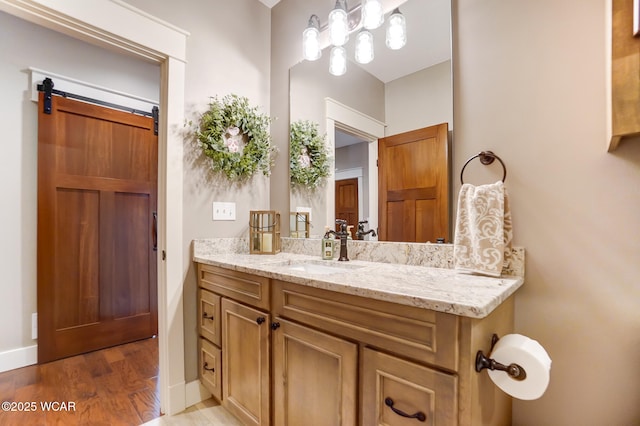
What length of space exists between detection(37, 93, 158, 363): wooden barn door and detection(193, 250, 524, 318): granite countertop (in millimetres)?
1791

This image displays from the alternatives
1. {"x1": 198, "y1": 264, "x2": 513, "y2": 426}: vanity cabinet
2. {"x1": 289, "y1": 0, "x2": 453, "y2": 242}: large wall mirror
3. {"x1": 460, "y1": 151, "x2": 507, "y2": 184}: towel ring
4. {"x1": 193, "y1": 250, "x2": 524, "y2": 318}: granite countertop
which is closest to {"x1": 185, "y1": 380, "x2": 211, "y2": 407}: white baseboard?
{"x1": 198, "y1": 264, "x2": 513, "y2": 426}: vanity cabinet

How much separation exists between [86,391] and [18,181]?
1.64m

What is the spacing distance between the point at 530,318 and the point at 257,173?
179 centimetres

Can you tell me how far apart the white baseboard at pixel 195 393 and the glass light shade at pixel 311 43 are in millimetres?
2184

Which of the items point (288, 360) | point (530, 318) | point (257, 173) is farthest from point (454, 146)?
point (257, 173)

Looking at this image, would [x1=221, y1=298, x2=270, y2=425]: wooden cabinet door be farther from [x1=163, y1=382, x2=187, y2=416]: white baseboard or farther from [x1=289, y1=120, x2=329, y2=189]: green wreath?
[x1=289, y1=120, x2=329, y2=189]: green wreath

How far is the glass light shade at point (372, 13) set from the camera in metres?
1.53

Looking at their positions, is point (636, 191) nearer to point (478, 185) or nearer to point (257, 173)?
point (478, 185)

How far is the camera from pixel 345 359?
99 cm

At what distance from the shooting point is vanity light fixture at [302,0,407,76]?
4.94ft

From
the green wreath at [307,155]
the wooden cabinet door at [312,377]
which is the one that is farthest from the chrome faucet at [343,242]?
the wooden cabinet door at [312,377]

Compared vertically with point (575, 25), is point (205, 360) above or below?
below

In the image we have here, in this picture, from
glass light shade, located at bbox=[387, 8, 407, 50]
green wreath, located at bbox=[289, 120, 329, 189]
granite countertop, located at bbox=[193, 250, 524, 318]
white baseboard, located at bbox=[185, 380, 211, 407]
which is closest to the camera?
granite countertop, located at bbox=[193, 250, 524, 318]

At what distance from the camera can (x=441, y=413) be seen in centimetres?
77
